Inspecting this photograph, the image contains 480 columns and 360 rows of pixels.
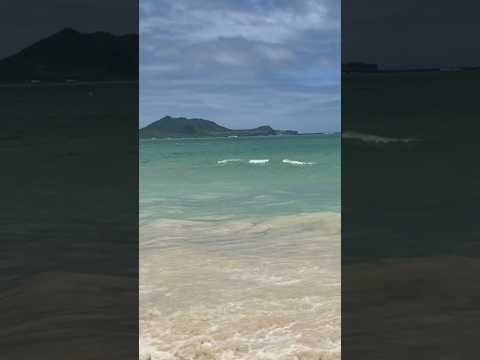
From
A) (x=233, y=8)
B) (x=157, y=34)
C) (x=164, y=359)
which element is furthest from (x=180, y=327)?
(x=233, y=8)

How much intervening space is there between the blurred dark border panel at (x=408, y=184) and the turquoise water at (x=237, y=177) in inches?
347

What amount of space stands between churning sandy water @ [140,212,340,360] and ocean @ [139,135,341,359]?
1 centimetres

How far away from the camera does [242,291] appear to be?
213 inches

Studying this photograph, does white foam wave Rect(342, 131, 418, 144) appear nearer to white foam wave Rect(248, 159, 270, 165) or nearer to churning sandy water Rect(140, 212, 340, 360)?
churning sandy water Rect(140, 212, 340, 360)

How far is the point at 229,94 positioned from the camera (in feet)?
59.9

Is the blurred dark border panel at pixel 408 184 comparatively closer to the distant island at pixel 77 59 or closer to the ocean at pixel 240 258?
the distant island at pixel 77 59

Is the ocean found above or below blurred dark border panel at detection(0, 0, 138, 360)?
below

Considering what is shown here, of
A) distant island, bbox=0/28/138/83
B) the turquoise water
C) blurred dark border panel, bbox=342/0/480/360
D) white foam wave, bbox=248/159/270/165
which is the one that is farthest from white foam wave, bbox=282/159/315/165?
distant island, bbox=0/28/138/83

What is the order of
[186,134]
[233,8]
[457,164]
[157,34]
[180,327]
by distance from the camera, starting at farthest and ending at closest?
[186,134] → [233,8] → [157,34] → [180,327] → [457,164]

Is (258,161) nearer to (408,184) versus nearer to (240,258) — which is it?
(240,258)

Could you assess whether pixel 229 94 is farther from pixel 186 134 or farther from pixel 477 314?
pixel 477 314

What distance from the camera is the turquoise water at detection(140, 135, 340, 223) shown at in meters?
11.6

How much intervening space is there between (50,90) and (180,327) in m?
2.66

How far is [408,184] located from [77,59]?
3.56 ft
